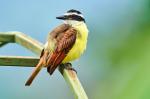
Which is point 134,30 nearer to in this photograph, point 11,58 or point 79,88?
point 11,58

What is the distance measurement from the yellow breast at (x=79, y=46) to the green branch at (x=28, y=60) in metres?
0.15

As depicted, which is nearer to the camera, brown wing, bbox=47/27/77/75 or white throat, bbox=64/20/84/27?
brown wing, bbox=47/27/77/75

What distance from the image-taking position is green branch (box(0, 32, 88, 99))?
550 mm

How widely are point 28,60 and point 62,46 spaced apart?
0.30 m

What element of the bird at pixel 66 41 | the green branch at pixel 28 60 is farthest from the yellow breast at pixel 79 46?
the green branch at pixel 28 60

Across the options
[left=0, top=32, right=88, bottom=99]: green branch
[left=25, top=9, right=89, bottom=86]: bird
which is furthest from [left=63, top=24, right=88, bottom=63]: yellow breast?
[left=0, top=32, right=88, bottom=99]: green branch

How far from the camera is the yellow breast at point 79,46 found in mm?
1095

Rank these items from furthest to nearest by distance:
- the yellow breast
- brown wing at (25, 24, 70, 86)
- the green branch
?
the yellow breast
brown wing at (25, 24, 70, 86)
the green branch

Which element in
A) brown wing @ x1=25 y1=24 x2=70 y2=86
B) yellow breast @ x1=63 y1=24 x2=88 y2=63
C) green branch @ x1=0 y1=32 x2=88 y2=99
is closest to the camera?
green branch @ x1=0 y1=32 x2=88 y2=99

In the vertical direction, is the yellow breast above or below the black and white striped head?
below

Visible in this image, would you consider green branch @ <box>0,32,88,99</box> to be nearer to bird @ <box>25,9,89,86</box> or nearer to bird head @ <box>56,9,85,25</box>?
bird @ <box>25,9,89,86</box>

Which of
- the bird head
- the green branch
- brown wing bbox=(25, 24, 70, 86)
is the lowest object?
brown wing bbox=(25, 24, 70, 86)

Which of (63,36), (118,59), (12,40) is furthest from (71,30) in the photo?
(118,59)

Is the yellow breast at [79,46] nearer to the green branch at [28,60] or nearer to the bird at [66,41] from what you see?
the bird at [66,41]
